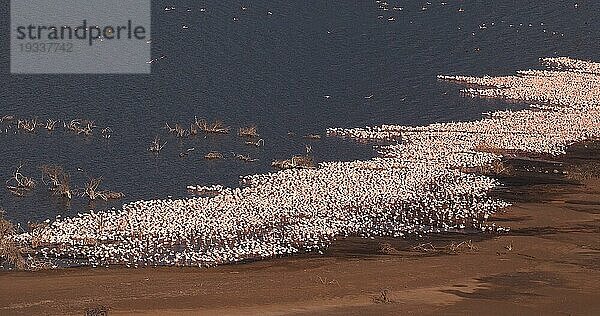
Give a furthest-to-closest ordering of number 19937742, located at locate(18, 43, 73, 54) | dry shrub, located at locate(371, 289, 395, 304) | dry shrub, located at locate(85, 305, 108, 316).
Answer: number 19937742, located at locate(18, 43, 73, 54), dry shrub, located at locate(371, 289, 395, 304), dry shrub, located at locate(85, 305, 108, 316)

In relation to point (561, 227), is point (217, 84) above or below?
above

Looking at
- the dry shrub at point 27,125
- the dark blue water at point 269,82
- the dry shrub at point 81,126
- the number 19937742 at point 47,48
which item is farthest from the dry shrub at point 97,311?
the number 19937742 at point 47,48

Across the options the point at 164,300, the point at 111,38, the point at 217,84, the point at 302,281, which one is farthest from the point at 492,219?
the point at 111,38

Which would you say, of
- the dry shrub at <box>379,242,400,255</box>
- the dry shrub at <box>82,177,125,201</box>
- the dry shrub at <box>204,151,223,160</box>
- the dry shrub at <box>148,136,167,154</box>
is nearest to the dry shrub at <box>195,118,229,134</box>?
the dry shrub at <box>148,136,167,154</box>

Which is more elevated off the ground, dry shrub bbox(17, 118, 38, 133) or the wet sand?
dry shrub bbox(17, 118, 38, 133)

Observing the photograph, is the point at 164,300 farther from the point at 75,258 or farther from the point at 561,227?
the point at 561,227

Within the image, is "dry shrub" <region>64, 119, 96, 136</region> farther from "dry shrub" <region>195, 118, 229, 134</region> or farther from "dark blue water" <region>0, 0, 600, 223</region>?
"dry shrub" <region>195, 118, 229, 134</region>
